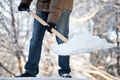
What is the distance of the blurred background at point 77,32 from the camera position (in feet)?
Answer: 37.1

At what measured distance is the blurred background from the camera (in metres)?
11.3

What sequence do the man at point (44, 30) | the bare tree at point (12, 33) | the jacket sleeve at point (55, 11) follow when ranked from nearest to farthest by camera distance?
the jacket sleeve at point (55, 11)
the man at point (44, 30)
the bare tree at point (12, 33)

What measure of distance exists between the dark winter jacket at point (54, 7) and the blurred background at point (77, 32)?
234 inches

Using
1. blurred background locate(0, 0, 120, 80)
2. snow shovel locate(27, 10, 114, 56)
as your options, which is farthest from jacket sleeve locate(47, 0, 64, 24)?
blurred background locate(0, 0, 120, 80)

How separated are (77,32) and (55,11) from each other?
662cm

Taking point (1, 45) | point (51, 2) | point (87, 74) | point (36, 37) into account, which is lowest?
point (87, 74)

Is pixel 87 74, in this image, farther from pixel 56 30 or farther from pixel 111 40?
pixel 56 30

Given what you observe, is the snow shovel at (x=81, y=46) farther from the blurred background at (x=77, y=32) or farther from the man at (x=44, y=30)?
the blurred background at (x=77, y=32)

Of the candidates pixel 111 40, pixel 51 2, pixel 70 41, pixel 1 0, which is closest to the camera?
pixel 70 41

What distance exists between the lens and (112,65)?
11922mm

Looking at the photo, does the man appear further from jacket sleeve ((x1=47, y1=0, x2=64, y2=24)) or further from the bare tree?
the bare tree

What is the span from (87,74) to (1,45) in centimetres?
209

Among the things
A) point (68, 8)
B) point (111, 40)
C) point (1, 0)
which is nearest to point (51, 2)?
point (68, 8)

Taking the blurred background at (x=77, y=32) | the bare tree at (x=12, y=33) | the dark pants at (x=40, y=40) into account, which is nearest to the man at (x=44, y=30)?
the dark pants at (x=40, y=40)
